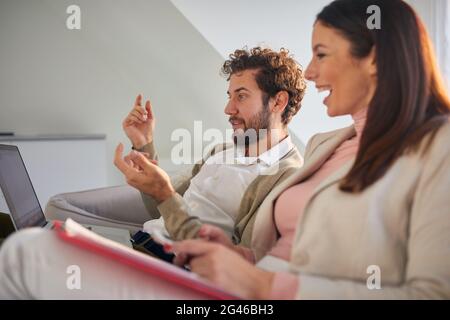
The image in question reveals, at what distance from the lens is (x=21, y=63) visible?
296cm

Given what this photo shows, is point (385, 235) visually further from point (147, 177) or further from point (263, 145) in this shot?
point (263, 145)

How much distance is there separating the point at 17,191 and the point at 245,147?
0.60 metres

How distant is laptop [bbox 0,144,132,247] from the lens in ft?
3.36

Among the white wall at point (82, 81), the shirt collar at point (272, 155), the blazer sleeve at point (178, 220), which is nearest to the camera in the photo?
the blazer sleeve at point (178, 220)

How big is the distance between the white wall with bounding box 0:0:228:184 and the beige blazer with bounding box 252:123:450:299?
7.17 ft

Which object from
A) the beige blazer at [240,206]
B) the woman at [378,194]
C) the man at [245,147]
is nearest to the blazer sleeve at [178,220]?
the beige blazer at [240,206]

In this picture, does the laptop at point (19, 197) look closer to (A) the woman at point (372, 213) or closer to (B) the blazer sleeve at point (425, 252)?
(A) the woman at point (372, 213)

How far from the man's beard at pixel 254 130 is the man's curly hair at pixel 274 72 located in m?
0.04

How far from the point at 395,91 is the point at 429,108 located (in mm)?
57

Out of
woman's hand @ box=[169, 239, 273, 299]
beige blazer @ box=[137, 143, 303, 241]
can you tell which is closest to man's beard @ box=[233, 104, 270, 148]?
beige blazer @ box=[137, 143, 303, 241]

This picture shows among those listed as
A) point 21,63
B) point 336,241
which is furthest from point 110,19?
point 336,241

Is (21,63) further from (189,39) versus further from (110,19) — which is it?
(189,39)

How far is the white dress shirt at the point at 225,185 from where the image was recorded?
1143 mm
